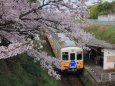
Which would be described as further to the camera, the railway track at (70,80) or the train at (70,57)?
the train at (70,57)

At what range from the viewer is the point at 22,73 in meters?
14.1

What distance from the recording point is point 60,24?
7.93 metres

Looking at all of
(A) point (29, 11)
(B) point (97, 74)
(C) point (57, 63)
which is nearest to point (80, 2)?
(A) point (29, 11)

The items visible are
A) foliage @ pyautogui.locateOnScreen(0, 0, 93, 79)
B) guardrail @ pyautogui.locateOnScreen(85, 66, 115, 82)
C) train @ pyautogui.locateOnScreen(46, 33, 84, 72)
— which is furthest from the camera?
train @ pyautogui.locateOnScreen(46, 33, 84, 72)

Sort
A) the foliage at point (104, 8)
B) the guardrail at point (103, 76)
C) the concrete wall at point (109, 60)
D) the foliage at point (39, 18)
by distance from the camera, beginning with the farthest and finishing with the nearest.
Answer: the foliage at point (104, 8) → the concrete wall at point (109, 60) → the guardrail at point (103, 76) → the foliage at point (39, 18)

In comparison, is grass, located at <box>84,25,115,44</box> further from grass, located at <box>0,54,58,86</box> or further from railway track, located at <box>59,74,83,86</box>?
grass, located at <box>0,54,58,86</box>

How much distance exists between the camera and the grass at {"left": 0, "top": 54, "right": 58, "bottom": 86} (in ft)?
40.2

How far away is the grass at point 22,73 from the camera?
12.3 meters

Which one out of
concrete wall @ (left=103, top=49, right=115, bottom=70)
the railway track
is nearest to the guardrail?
the railway track

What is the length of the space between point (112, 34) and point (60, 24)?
79.4ft

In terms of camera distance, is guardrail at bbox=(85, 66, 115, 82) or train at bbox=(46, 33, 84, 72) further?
train at bbox=(46, 33, 84, 72)

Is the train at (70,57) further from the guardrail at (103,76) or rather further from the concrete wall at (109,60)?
the concrete wall at (109,60)

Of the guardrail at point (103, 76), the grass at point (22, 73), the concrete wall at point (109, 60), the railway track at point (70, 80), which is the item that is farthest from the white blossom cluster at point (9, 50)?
the concrete wall at point (109, 60)

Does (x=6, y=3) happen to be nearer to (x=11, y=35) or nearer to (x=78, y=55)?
(x=11, y=35)
